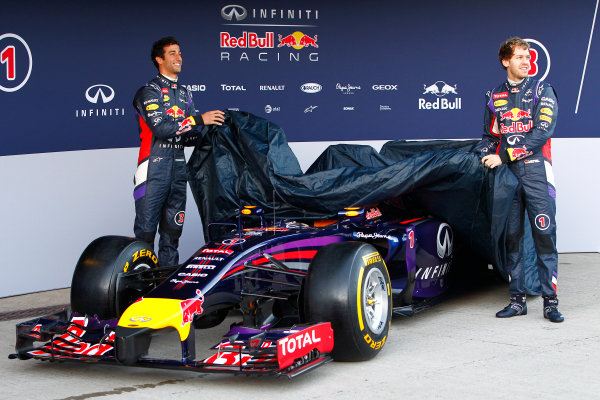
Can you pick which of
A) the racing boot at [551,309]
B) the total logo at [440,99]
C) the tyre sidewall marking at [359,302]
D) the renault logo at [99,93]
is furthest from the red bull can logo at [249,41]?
the tyre sidewall marking at [359,302]

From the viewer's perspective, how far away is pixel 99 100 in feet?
25.2

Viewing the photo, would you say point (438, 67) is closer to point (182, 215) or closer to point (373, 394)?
point (182, 215)

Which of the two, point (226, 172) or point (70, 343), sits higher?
point (226, 172)

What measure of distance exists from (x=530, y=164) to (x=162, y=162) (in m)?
2.63

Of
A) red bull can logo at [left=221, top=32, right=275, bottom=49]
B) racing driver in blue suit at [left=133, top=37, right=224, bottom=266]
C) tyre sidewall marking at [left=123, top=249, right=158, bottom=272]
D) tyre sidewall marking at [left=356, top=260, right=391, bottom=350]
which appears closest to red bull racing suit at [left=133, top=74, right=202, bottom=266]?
racing driver in blue suit at [left=133, top=37, right=224, bottom=266]

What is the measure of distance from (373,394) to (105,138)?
4165mm

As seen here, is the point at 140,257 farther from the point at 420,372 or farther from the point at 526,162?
the point at 526,162

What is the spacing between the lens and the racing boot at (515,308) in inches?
244

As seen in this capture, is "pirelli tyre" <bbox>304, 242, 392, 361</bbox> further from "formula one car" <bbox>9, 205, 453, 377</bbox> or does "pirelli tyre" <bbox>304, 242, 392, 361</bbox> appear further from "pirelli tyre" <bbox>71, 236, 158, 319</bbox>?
"pirelli tyre" <bbox>71, 236, 158, 319</bbox>

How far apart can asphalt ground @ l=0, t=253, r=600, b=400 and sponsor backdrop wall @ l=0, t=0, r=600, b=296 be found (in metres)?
1.67

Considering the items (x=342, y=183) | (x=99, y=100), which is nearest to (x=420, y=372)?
(x=342, y=183)

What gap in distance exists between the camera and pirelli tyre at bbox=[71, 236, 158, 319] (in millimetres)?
5445

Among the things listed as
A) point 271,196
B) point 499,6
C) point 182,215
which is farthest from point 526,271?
point 499,6

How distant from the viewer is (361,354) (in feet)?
16.3
